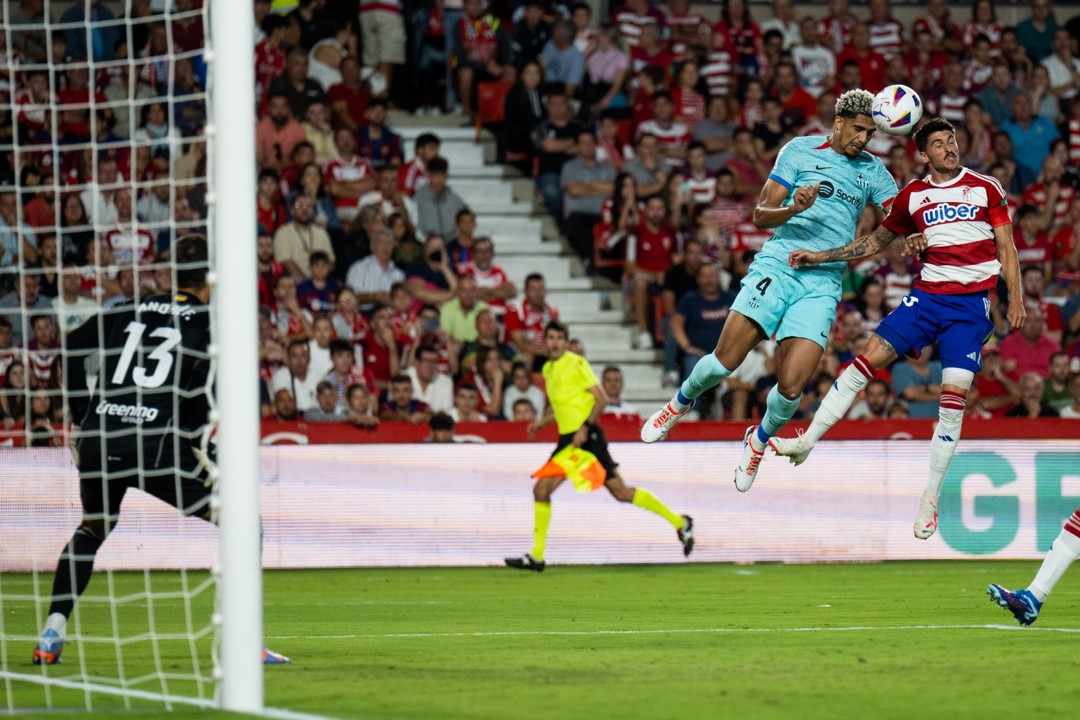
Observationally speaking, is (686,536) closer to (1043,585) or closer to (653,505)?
(653,505)

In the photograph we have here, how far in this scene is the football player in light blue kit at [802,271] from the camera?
34.3 ft

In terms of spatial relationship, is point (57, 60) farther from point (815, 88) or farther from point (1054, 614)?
point (1054, 614)

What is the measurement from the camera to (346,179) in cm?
1905

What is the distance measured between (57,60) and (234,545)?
13.3 meters

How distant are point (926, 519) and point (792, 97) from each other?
11.7m

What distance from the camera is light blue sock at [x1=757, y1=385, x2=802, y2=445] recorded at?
1068cm

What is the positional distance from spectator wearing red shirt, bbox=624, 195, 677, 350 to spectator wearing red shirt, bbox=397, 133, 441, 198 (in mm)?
2671

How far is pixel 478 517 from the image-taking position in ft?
52.7

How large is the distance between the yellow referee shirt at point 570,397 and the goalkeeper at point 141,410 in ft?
23.5

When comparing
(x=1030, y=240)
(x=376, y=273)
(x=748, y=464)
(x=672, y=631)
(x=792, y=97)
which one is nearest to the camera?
(x=672, y=631)

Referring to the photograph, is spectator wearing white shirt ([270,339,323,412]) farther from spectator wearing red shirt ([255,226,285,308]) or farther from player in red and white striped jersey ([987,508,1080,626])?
player in red and white striped jersey ([987,508,1080,626])

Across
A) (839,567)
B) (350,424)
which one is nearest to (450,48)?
(350,424)

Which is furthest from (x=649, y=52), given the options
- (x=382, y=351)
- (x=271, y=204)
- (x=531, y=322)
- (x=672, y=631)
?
(x=672, y=631)

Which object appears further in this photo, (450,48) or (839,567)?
(450,48)
